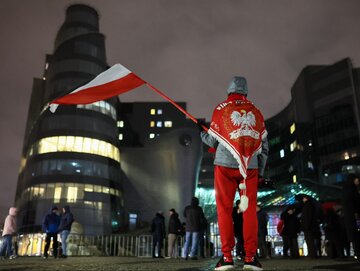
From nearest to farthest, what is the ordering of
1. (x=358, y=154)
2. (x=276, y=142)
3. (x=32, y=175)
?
(x=32, y=175) < (x=358, y=154) < (x=276, y=142)

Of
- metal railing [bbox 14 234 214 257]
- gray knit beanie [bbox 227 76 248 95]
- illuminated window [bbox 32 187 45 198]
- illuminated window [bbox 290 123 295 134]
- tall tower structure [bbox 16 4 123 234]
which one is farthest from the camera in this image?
illuminated window [bbox 290 123 295 134]

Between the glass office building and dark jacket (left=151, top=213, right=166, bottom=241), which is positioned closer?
dark jacket (left=151, top=213, right=166, bottom=241)

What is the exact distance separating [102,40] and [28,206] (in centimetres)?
2550

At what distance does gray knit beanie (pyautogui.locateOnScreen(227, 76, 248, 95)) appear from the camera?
4453mm

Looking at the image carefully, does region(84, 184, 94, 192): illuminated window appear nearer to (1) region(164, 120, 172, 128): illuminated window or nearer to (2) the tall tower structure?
(2) the tall tower structure

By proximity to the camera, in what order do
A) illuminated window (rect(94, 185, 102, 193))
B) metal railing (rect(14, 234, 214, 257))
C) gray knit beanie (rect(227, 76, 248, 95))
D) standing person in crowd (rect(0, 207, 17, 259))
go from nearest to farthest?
gray knit beanie (rect(227, 76, 248, 95)) < standing person in crowd (rect(0, 207, 17, 259)) < metal railing (rect(14, 234, 214, 257)) < illuminated window (rect(94, 185, 102, 193))

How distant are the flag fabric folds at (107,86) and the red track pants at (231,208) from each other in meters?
2.97

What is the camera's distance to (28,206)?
145 feet

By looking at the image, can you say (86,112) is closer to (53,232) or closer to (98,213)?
(98,213)

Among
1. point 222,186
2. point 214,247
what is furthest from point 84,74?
point 222,186

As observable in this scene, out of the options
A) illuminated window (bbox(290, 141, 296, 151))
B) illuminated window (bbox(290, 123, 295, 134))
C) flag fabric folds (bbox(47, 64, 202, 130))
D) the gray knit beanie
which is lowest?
the gray knit beanie

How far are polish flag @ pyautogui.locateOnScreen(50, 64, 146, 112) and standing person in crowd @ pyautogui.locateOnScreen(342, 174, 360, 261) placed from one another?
365 cm

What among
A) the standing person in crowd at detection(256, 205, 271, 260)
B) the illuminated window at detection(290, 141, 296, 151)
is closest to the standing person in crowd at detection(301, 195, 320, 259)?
the standing person in crowd at detection(256, 205, 271, 260)

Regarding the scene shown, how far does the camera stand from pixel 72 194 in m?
44.1
